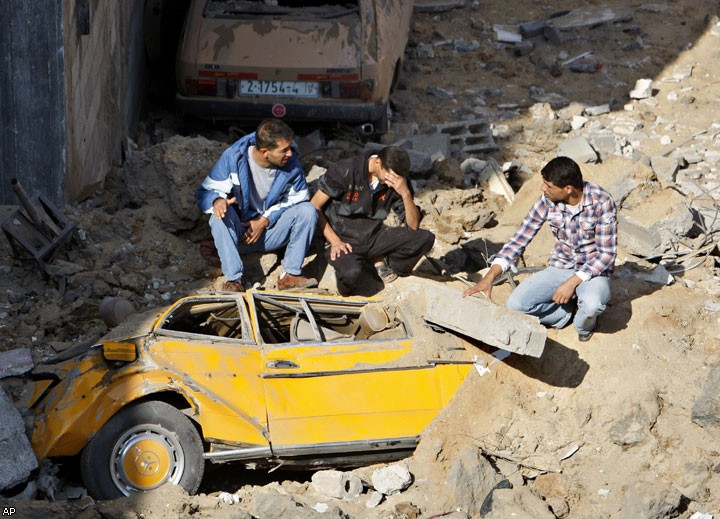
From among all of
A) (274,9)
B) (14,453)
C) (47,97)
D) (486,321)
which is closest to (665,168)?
(274,9)

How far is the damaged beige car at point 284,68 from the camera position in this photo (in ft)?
33.4

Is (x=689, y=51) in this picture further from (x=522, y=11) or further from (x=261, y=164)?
(x=261, y=164)

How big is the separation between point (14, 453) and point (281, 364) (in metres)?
1.55

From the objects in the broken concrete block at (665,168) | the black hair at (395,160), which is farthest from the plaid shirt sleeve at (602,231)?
the broken concrete block at (665,168)

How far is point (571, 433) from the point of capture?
6.62 meters

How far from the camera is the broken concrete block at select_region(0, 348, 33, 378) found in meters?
6.22

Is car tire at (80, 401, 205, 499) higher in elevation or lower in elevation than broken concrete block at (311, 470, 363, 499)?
higher

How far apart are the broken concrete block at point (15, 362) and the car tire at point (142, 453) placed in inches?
34.1

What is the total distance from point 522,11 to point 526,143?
4.49 meters

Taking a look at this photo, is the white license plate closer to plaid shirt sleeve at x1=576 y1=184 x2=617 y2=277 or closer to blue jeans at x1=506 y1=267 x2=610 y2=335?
blue jeans at x1=506 y1=267 x2=610 y2=335

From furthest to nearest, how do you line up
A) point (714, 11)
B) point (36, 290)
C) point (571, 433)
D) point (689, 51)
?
1. point (714, 11)
2. point (689, 51)
3. point (36, 290)
4. point (571, 433)

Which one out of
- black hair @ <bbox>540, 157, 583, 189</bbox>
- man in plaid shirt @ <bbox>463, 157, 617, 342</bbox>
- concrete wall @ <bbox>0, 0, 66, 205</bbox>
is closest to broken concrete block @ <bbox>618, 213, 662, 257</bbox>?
man in plaid shirt @ <bbox>463, 157, 617, 342</bbox>

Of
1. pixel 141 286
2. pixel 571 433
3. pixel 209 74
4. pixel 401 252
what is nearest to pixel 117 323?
pixel 141 286

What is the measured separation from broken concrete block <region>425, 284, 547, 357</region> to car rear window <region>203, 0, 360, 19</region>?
497 cm
